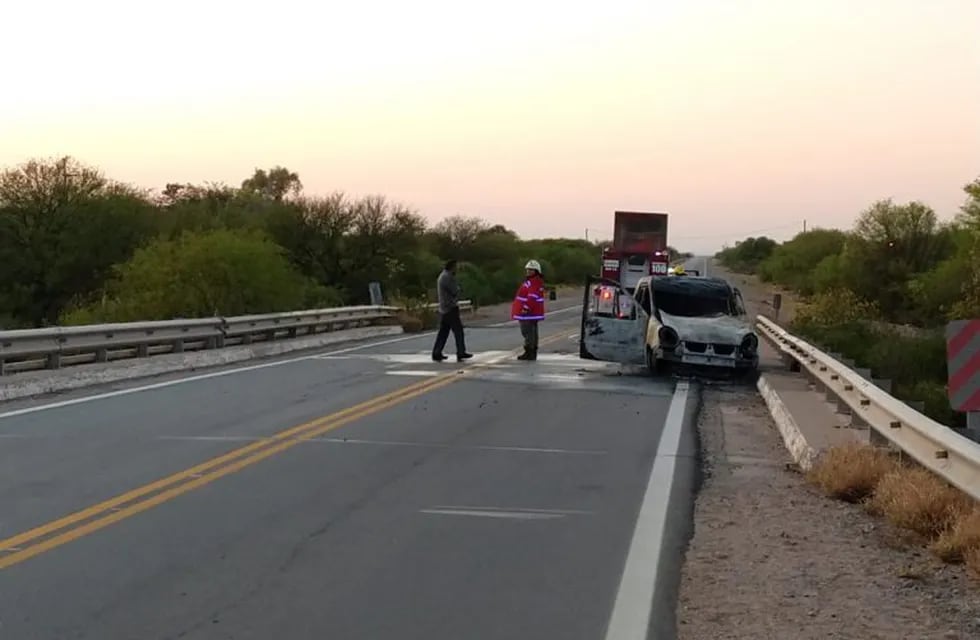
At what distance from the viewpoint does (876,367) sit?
2077 cm

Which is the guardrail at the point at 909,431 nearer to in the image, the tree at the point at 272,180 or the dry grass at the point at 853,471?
the dry grass at the point at 853,471

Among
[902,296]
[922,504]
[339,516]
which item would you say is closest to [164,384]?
[339,516]

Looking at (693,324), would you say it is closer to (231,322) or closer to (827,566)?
(231,322)

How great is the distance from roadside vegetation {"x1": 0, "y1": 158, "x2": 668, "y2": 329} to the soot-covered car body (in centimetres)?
1323

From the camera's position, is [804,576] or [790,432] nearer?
[804,576]

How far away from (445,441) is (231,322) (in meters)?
11.8

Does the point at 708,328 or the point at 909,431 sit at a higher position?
the point at 708,328

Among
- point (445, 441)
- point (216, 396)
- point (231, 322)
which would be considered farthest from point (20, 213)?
point (445, 441)

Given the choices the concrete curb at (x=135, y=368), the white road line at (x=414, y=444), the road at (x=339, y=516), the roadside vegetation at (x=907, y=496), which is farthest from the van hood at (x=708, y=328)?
the roadside vegetation at (x=907, y=496)

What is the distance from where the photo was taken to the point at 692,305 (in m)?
20.3

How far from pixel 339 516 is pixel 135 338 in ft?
39.3

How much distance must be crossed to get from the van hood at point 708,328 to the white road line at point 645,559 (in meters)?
7.29

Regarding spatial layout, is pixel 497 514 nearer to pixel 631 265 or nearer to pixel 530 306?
pixel 530 306

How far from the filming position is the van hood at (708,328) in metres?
19.1
